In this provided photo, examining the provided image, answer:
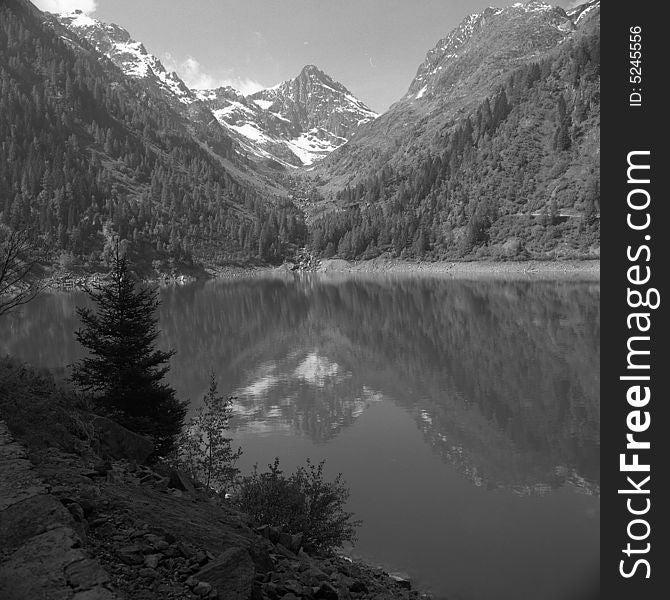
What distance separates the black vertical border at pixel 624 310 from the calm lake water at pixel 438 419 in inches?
83.6

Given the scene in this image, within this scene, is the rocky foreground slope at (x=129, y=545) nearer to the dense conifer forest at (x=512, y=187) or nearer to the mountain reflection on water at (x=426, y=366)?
the mountain reflection on water at (x=426, y=366)

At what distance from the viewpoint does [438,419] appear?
2642 cm

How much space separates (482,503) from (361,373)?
848 inches

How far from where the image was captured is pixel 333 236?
188875 millimetres

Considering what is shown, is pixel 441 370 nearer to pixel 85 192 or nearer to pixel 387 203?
pixel 85 192

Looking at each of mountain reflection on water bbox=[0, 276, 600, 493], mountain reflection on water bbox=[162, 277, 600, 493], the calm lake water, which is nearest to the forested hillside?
mountain reflection on water bbox=[0, 276, 600, 493]

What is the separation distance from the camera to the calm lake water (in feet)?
47.1

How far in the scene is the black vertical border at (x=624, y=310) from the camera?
37.4ft

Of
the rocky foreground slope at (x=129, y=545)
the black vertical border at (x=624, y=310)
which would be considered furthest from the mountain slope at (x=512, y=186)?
the rocky foreground slope at (x=129, y=545)

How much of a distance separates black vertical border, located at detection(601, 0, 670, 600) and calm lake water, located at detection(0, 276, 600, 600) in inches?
83.6

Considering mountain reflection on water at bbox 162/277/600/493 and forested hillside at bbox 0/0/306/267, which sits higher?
forested hillside at bbox 0/0/306/267

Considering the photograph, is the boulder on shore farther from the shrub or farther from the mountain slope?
the mountain slope

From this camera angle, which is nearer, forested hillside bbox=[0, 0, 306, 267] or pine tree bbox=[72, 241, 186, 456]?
pine tree bbox=[72, 241, 186, 456]

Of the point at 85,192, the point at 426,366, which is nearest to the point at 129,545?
the point at 426,366
